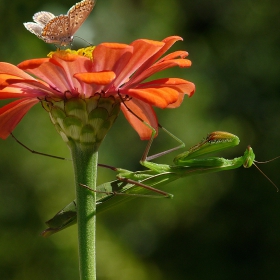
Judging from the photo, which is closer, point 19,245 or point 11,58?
point 19,245

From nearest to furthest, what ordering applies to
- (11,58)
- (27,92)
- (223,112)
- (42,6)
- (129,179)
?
(27,92)
(129,179)
(11,58)
(42,6)
(223,112)

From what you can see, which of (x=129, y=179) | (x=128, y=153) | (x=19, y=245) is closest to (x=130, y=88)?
(x=129, y=179)

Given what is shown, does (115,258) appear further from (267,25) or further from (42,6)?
(267,25)

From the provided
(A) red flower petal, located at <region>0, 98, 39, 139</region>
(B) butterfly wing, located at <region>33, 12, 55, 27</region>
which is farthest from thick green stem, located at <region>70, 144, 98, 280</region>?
(B) butterfly wing, located at <region>33, 12, 55, 27</region>

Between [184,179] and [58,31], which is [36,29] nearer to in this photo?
[58,31]

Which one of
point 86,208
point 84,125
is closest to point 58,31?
point 84,125
